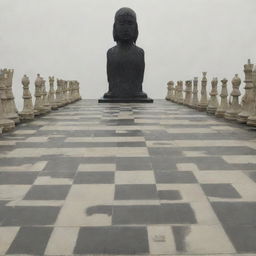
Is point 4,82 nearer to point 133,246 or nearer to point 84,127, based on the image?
point 84,127

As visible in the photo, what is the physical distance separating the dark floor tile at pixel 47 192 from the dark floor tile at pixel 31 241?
0.67 metres

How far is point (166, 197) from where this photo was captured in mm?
3396

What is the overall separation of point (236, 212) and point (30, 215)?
166 cm

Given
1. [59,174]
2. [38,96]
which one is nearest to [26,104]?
[38,96]

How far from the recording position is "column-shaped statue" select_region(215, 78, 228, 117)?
33.3 ft

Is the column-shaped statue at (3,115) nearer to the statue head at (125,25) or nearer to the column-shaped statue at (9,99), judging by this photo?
the column-shaped statue at (9,99)

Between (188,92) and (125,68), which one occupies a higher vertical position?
(125,68)

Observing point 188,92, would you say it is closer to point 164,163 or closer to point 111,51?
point 111,51

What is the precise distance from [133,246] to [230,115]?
7405mm

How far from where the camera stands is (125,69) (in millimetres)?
17781

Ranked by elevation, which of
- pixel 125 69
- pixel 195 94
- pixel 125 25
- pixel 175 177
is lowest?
pixel 175 177

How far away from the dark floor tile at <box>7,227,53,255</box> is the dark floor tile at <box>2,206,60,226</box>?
0.11 meters

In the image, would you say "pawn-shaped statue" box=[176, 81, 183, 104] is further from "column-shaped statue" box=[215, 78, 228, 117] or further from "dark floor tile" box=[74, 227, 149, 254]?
"dark floor tile" box=[74, 227, 149, 254]

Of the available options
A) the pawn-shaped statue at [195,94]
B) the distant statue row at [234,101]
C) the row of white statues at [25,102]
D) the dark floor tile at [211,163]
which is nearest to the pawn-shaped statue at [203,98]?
the distant statue row at [234,101]
